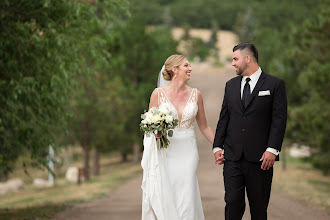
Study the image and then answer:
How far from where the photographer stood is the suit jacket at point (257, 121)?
19.2ft

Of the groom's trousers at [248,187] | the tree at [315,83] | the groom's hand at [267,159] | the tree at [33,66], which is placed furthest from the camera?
the tree at [315,83]

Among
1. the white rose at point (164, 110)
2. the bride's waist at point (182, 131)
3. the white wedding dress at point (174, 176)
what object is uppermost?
the white rose at point (164, 110)

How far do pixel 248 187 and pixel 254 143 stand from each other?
501 mm

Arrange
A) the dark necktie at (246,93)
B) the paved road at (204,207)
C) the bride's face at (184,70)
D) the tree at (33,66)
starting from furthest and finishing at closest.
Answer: the paved road at (204,207) < the tree at (33,66) < the bride's face at (184,70) < the dark necktie at (246,93)

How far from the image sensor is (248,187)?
236 inches

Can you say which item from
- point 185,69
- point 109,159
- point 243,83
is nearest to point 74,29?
point 185,69

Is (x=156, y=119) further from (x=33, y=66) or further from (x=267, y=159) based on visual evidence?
(x=33, y=66)

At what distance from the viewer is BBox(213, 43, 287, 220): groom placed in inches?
231

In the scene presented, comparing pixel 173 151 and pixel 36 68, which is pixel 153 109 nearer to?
pixel 173 151

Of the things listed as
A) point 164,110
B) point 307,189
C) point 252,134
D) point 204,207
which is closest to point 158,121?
point 164,110

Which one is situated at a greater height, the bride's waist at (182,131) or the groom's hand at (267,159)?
the bride's waist at (182,131)

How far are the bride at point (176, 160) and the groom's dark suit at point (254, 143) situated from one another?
0.90m

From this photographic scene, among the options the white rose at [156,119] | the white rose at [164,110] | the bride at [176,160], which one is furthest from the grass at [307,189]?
the white rose at [156,119]

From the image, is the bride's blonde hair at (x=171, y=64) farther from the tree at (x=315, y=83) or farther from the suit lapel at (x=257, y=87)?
the tree at (x=315, y=83)
